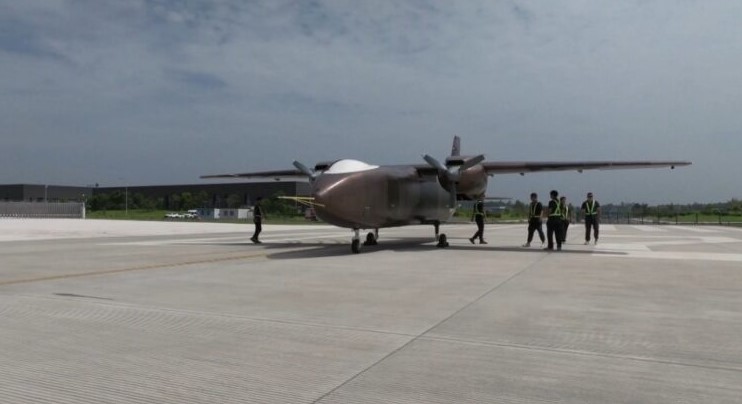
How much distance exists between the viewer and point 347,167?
17688 mm

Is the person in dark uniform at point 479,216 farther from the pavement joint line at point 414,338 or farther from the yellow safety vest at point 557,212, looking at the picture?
the pavement joint line at point 414,338

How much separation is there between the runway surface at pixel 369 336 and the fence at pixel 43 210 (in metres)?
Result: 64.1

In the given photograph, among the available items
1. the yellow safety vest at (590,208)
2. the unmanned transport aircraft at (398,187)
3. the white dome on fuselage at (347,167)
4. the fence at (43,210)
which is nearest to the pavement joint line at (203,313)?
the unmanned transport aircraft at (398,187)

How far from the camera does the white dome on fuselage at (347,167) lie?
56.9 ft

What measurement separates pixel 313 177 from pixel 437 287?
962 cm

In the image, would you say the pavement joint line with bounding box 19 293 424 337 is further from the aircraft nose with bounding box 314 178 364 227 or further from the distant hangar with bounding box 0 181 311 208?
the distant hangar with bounding box 0 181 311 208

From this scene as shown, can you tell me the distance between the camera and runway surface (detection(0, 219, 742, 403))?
4477 millimetres

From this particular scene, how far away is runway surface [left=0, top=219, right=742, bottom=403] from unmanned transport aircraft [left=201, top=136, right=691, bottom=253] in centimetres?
452

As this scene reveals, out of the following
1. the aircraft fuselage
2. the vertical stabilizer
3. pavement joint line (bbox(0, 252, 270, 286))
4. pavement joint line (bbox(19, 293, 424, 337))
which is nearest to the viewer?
pavement joint line (bbox(19, 293, 424, 337))

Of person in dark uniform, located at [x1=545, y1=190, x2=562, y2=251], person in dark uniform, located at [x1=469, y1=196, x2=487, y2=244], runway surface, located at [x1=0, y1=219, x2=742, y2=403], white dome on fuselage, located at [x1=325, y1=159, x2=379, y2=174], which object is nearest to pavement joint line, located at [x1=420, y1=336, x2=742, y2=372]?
runway surface, located at [x1=0, y1=219, x2=742, y2=403]

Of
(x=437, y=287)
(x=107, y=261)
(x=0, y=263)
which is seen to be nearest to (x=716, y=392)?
(x=437, y=287)

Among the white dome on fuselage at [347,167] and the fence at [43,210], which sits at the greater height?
the white dome on fuselage at [347,167]

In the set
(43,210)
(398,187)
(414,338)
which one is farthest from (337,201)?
(43,210)

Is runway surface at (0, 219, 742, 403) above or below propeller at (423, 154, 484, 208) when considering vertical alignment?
below
